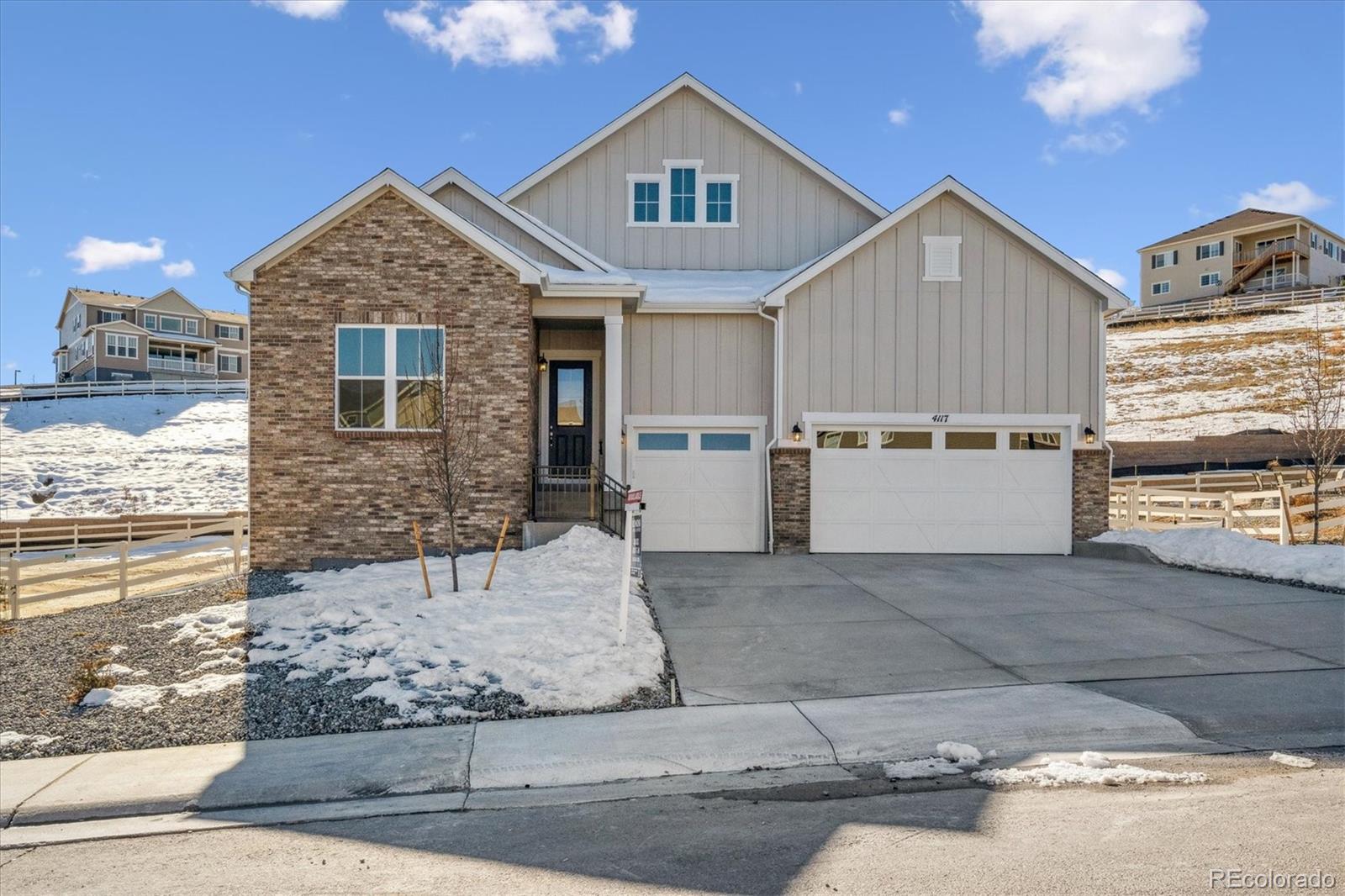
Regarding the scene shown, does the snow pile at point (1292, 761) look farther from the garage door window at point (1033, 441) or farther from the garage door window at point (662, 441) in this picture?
the garage door window at point (662, 441)

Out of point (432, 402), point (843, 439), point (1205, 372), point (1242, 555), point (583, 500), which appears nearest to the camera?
point (432, 402)

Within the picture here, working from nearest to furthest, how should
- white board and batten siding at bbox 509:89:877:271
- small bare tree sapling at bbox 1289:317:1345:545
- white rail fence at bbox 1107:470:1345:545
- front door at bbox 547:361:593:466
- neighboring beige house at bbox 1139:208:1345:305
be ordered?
small bare tree sapling at bbox 1289:317:1345:545 < front door at bbox 547:361:593:466 < white rail fence at bbox 1107:470:1345:545 < white board and batten siding at bbox 509:89:877:271 < neighboring beige house at bbox 1139:208:1345:305

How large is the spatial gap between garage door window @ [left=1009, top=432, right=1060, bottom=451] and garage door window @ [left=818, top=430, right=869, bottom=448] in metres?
2.61

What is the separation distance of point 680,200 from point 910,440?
7.01 metres

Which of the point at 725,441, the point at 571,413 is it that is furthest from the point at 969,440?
the point at 571,413

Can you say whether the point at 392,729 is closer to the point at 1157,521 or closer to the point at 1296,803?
the point at 1296,803

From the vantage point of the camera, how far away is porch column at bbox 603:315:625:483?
1352 centimetres

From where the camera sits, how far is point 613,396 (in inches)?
533

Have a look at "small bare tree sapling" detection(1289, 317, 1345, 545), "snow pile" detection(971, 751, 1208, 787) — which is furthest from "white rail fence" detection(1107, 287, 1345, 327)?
"snow pile" detection(971, 751, 1208, 787)

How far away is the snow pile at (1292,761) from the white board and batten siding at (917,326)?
972cm

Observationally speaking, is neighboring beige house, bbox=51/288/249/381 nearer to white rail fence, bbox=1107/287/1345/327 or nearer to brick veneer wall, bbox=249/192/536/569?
brick veneer wall, bbox=249/192/536/569

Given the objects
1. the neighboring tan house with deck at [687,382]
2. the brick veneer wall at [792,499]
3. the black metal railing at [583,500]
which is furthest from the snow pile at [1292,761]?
the brick veneer wall at [792,499]

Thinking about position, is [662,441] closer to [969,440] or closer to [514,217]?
[514,217]

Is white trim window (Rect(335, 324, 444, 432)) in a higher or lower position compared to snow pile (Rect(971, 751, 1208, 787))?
higher
